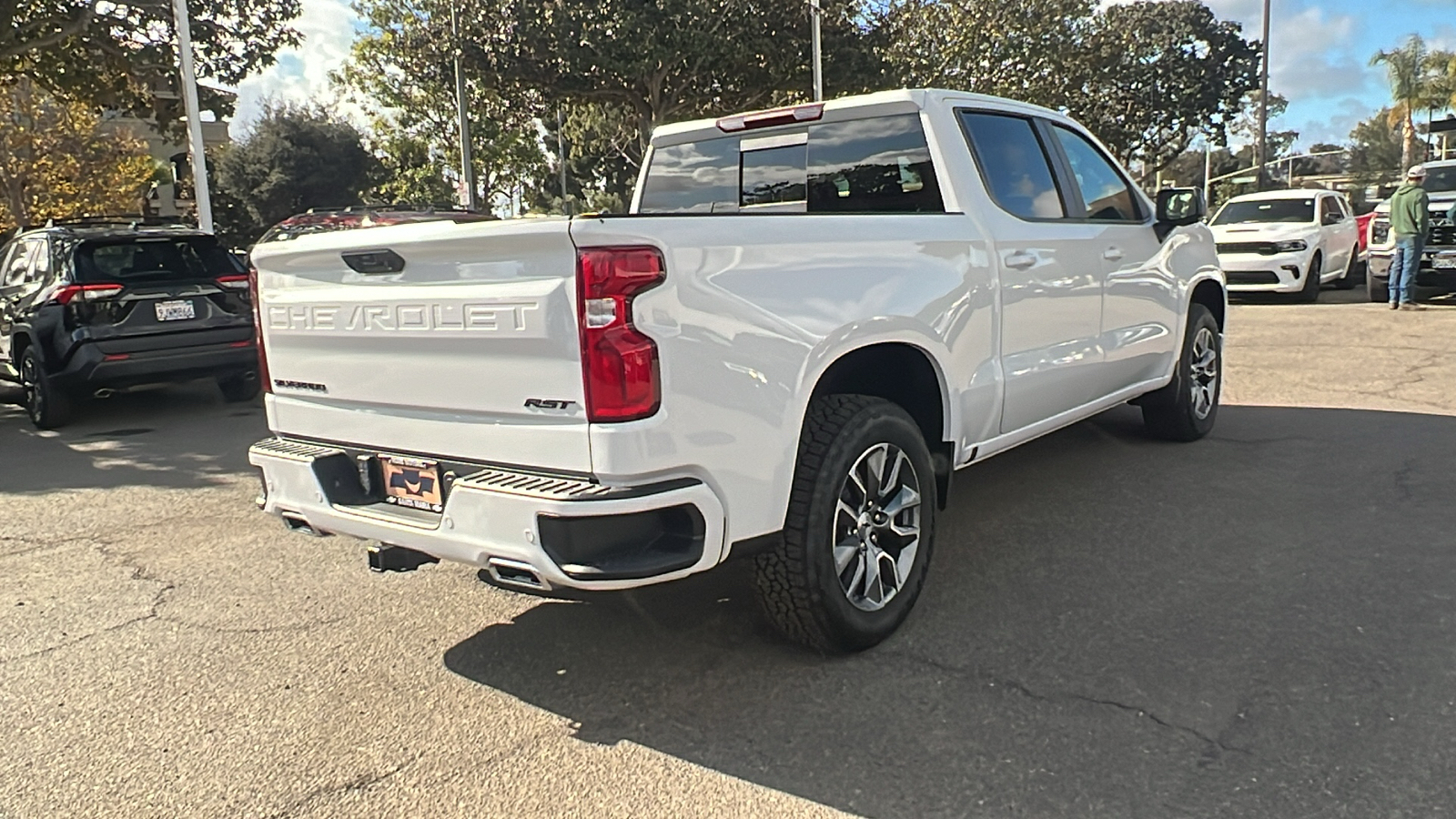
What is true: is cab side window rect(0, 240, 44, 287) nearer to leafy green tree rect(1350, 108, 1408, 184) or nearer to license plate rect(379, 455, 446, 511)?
license plate rect(379, 455, 446, 511)

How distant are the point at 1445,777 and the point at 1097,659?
0.97 meters

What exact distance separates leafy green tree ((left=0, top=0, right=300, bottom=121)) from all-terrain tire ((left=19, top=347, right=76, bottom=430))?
284 inches

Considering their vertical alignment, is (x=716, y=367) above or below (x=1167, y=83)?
below

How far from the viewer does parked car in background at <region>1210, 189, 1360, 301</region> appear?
1453 centimetres

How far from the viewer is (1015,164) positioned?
4.69 metres

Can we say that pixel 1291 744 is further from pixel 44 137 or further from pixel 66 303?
pixel 44 137

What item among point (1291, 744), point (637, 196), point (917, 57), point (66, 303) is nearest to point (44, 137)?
point (66, 303)

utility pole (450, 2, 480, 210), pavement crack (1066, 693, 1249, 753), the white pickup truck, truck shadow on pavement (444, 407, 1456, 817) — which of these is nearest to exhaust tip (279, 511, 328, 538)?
the white pickup truck

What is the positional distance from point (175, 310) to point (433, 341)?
6427 millimetres

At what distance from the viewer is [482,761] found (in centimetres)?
298

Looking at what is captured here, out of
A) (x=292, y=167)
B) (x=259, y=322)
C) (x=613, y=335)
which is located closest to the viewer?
(x=613, y=335)

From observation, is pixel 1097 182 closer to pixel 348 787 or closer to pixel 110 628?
pixel 348 787

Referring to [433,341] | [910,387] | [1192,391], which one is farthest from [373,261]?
[1192,391]

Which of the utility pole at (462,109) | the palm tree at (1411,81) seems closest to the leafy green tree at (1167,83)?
the palm tree at (1411,81)
